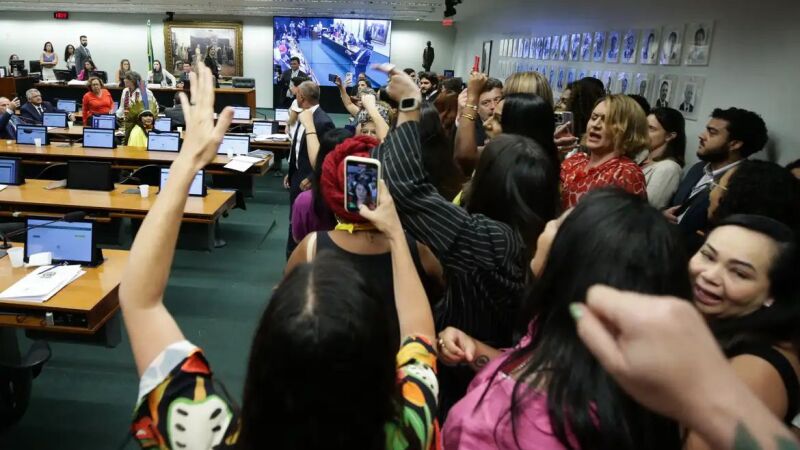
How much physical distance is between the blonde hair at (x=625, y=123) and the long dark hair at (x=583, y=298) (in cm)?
160

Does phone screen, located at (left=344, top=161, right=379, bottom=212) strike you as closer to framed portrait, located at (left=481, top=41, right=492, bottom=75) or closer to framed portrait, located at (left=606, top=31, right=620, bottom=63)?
framed portrait, located at (left=606, top=31, right=620, bottom=63)

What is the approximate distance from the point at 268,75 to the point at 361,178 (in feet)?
52.1

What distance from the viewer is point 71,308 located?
246 cm

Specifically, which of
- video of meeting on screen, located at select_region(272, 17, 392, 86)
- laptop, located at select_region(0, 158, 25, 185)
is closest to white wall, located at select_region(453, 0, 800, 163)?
laptop, located at select_region(0, 158, 25, 185)

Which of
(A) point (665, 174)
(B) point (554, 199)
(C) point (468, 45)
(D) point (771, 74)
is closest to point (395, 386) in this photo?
(B) point (554, 199)

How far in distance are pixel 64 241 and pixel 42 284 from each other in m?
0.37

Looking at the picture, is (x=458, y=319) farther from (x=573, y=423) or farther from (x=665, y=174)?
(x=665, y=174)

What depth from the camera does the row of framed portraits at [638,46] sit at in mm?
3723

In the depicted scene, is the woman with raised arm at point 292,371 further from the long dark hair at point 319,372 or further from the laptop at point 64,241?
the laptop at point 64,241

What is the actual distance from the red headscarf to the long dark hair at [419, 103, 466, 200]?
23.4 inches

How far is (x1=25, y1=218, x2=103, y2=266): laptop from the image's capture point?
2.88 meters

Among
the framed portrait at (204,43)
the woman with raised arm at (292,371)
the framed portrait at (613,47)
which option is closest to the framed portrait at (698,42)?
the framed portrait at (613,47)

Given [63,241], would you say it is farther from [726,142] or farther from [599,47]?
[599,47]

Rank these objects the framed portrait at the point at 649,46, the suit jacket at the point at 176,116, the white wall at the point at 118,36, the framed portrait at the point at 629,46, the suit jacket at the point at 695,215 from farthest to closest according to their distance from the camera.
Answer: the white wall at the point at 118,36 < the suit jacket at the point at 176,116 < the framed portrait at the point at 629,46 < the framed portrait at the point at 649,46 < the suit jacket at the point at 695,215
